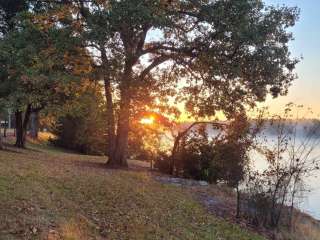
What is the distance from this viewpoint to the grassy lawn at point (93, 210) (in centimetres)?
772

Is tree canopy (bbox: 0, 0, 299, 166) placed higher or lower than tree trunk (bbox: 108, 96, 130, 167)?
higher

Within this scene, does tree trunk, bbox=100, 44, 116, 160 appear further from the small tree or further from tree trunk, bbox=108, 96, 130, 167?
the small tree

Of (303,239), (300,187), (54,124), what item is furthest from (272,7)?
(54,124)

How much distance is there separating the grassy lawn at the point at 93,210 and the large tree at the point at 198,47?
4.60m

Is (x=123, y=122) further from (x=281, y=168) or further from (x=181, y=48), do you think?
(x=281, y=168)

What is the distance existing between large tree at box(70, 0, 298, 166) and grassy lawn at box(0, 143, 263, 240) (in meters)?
4.60

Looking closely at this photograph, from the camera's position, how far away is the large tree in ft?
47.9

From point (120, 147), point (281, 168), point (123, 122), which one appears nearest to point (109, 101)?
point (123, 122)

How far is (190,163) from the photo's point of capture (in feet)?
65.6

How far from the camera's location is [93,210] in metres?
9.63

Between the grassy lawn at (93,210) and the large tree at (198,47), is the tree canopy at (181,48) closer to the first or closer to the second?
the large tree at (198,47)

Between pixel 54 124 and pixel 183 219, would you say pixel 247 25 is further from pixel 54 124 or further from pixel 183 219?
pixel 54 124

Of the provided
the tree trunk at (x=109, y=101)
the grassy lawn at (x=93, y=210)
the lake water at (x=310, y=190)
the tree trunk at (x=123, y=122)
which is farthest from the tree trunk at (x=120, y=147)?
the lake water at (x=310, y=190)

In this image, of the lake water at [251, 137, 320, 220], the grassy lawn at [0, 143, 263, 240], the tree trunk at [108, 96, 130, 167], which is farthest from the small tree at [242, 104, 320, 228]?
the tree trunk at [108, 96, 130, 167]
